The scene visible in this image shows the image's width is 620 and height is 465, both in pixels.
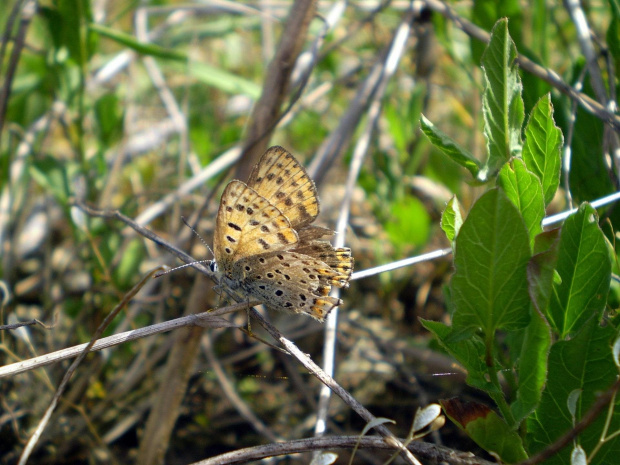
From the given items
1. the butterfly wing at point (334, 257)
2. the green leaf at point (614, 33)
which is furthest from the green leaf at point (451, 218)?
the green leaf at point (614, 33)

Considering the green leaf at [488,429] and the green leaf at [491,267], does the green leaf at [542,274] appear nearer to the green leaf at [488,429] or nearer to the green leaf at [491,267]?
the green leaf at [491,267]

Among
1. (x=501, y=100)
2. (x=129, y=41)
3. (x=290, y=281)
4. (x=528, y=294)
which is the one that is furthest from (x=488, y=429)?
(x=129, y=41)

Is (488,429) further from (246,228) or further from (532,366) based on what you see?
(246,228)

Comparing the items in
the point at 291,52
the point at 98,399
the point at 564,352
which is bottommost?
the point at 98,399

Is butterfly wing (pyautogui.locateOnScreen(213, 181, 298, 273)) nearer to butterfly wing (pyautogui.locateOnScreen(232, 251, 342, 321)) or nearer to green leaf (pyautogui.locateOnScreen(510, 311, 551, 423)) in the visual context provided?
butterfly wing (pyautogui.locateOnScreen(232, 251, 342, 321))

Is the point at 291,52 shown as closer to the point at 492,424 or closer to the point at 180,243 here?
the point at 180,243

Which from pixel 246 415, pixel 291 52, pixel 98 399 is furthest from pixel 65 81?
pixel 246 415
